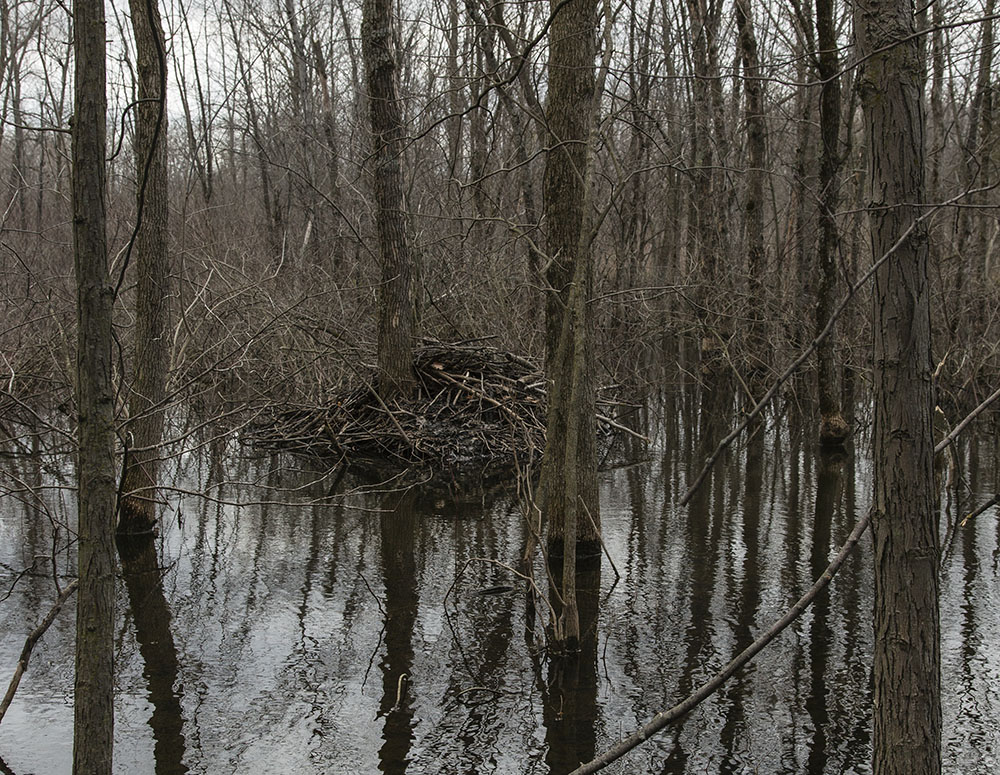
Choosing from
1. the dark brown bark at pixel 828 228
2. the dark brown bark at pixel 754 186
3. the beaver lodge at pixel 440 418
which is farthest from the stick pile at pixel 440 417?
the dark brown bark at pixel 754 186

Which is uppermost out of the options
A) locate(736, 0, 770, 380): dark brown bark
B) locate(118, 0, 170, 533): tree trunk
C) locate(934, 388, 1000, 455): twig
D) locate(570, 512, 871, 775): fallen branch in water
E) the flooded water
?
locate(736, 0, 770, 380): dark brown bark

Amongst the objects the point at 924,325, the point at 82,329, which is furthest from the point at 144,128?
the point at 924,325

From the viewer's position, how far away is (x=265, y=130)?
30.9m

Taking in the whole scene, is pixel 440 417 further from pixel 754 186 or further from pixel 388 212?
pixel 754 186

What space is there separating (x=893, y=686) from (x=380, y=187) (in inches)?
393

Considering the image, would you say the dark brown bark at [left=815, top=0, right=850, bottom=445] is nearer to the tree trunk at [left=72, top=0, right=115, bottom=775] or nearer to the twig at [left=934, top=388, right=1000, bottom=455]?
the twig at [left=934, top=388, right=1000, bottom=455]

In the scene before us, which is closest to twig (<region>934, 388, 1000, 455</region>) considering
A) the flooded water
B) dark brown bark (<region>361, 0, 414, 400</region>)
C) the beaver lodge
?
the flooded water

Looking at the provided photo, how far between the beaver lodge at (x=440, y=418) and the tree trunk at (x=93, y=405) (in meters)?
9.39

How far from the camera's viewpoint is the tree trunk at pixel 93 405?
246 cm

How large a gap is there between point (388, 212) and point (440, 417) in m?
2.73

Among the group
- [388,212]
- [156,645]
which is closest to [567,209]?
[156,645]

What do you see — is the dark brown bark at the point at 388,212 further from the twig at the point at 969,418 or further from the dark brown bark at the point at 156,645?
the twig at the point at 969,418

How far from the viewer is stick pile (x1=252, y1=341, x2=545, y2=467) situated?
492 inches

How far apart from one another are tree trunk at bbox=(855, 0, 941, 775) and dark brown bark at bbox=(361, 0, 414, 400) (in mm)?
8349
